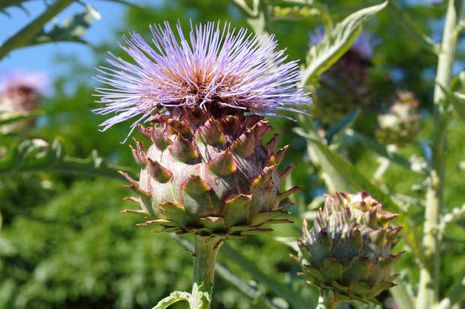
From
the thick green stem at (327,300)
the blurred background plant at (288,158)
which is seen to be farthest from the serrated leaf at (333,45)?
the thick green stem at (327,300)

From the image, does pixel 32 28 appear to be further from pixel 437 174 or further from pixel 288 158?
pixel 288 158

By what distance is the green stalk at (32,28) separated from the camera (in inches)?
53.0

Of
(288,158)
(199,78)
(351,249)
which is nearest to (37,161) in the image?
(199,78)

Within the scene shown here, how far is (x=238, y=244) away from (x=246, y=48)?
132 inches

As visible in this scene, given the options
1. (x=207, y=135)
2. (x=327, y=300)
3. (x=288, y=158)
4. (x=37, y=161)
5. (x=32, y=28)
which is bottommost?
(x=288, y=158)

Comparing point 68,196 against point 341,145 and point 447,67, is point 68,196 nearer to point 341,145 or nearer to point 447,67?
point 341,145

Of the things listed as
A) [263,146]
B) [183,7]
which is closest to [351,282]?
[263,146]

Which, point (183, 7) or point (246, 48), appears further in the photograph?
point (183, 7)

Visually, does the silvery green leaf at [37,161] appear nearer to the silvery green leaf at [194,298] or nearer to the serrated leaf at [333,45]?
the serrated leaf at [333,45]

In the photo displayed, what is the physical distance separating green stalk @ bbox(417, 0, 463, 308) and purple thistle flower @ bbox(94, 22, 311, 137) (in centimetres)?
50

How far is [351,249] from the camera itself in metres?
0.93

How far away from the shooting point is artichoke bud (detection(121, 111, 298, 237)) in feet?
2.77

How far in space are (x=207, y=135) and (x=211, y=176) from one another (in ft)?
0.17

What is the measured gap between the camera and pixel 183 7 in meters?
8.80
